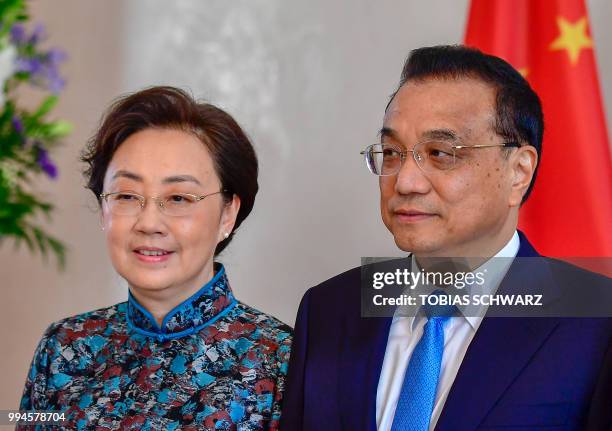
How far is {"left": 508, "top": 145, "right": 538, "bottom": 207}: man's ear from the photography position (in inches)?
75.9

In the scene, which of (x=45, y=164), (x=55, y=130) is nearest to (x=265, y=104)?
(x=55, y=130)

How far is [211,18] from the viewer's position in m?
3.57

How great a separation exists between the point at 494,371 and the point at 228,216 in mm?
804

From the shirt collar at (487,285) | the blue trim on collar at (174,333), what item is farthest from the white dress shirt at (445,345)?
the blue trim on collar at (174,333)

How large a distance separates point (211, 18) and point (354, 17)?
1.91 feet

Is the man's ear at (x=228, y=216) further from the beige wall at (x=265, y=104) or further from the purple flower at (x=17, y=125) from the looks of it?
the beige wall at (x=265, y=104)

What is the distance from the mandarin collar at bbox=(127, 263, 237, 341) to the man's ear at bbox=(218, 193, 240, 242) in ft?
0.37

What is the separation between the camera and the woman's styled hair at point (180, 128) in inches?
86.9

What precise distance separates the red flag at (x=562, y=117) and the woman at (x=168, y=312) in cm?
91

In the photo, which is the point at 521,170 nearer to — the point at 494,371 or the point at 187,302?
the point at 494,371

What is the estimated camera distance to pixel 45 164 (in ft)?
9.25

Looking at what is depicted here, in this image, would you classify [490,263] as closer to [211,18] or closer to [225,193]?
[225,193]

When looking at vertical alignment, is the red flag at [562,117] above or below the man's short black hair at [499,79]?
above

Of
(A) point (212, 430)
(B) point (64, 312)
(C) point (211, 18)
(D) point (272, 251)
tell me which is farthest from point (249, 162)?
(B) point (64, 312)
